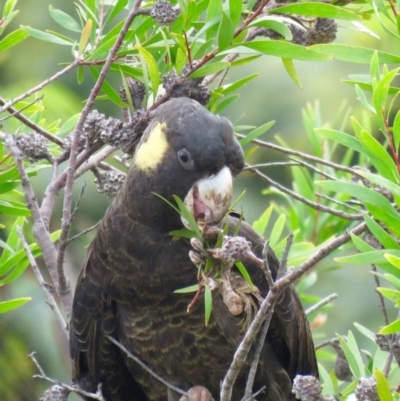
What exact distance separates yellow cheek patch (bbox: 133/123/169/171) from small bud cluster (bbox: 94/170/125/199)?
0.13 metres

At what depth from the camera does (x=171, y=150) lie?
1580 mm

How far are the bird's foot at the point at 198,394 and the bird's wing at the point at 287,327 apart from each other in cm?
23

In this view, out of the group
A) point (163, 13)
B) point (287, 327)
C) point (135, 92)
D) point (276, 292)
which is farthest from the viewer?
point (287, 327)

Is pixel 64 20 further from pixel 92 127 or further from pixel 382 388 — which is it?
pixel 382 388

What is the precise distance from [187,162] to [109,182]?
28cm

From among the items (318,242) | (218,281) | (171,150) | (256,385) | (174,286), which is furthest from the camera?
(318,242)

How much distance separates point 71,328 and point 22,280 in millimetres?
2032

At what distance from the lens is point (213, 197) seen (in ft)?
4.87

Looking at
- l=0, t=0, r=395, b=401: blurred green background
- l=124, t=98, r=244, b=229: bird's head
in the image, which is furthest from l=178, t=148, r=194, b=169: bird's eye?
l=0, t=0, r=395, b=401: blurred green background

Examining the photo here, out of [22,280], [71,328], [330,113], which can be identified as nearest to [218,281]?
[71,328]

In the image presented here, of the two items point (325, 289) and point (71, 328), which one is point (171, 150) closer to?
point (71, 328)

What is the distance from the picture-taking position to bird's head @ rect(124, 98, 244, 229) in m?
1.50

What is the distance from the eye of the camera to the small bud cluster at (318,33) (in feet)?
5.49

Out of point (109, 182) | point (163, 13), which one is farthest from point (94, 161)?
point (163, 13)
